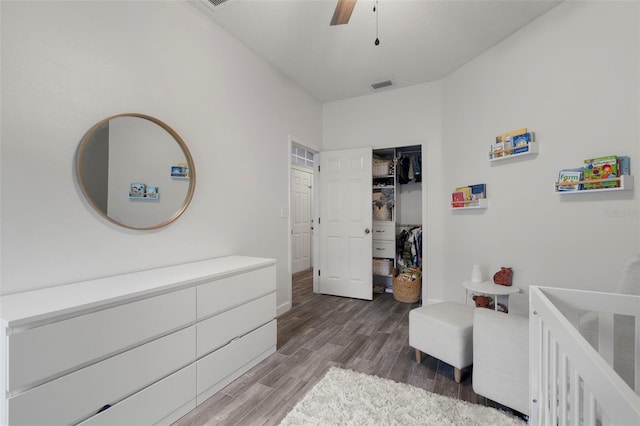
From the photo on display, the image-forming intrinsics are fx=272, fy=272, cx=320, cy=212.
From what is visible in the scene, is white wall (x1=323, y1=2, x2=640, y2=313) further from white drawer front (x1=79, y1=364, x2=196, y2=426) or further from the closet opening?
white drawer front (x1=79, y1=364, x2=196, y2=426)

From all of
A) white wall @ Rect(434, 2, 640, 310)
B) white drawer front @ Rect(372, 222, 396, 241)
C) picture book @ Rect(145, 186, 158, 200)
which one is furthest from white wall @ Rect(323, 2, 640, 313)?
picture book @ Rect(145, 186, 158, 200)

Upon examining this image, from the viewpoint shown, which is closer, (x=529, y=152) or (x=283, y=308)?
(x=529, y=152)

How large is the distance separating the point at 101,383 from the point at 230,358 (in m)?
0.80

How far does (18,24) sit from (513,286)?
3.89 m

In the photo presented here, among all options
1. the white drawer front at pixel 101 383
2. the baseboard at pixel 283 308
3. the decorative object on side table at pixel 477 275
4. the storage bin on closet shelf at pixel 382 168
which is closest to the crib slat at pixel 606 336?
the decorative object on side table at pixel 477 275

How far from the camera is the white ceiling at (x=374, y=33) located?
2219 millimetres

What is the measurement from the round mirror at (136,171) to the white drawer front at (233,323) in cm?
80

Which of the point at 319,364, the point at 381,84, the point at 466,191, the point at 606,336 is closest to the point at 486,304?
the point at 466,191

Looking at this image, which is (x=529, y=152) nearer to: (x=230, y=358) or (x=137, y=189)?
(x=230, y=358)

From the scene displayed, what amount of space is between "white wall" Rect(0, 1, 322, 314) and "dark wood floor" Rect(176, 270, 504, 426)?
981 millimetres

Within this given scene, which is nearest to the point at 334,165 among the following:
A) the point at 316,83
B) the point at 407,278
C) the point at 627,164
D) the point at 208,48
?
the point at 316,83

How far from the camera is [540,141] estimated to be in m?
2.34

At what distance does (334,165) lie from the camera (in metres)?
4.05

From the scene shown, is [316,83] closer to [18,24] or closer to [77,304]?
[18,24]
